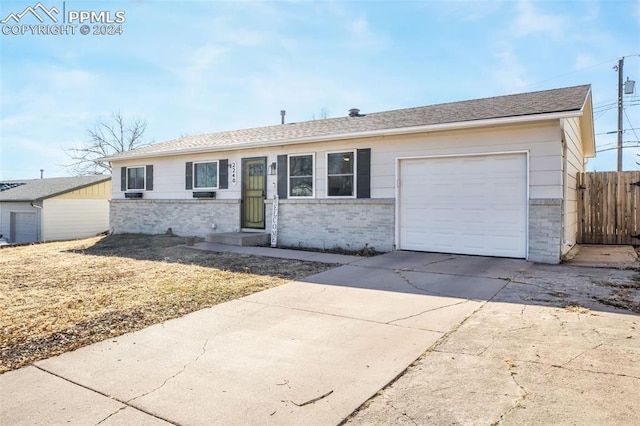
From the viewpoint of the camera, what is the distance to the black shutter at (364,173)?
9.91m

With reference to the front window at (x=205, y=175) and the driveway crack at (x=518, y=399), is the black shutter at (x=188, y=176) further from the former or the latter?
the driveway crack at (x=518, y=399)

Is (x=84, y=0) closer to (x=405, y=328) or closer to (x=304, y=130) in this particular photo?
(x=304, y=130)

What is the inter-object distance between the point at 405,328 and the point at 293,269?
3.76 meters

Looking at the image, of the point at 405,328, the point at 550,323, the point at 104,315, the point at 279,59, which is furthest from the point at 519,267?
the point at 279,59

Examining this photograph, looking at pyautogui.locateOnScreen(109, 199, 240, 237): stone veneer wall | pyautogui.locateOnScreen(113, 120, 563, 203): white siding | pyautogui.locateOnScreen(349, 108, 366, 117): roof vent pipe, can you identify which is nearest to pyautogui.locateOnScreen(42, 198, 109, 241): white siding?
pyautogui.locateOnScreen(109, 199, 240, 237): stone veneer wall

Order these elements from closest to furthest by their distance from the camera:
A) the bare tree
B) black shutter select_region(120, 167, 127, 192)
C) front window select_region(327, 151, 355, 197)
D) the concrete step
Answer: front window select_region(327, 151, 355, 197) < the concrete step < black shutter select_region(120, 167, 127, 192) < the bare tree

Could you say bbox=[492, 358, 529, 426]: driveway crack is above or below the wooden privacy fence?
below

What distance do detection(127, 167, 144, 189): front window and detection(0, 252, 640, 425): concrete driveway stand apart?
443 inches

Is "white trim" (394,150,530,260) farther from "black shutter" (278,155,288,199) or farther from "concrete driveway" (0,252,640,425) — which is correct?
"black shutter" (278,155,288,199)

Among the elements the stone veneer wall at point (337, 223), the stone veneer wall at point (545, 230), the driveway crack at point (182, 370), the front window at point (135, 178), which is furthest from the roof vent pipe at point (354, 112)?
the driveway crack at point (182, 370)

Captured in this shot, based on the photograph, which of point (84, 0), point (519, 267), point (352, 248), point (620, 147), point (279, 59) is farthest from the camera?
point (620, 147)

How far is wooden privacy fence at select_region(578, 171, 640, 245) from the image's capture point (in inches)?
429

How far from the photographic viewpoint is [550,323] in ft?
13.7

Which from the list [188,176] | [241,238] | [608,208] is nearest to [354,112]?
[241,238]
